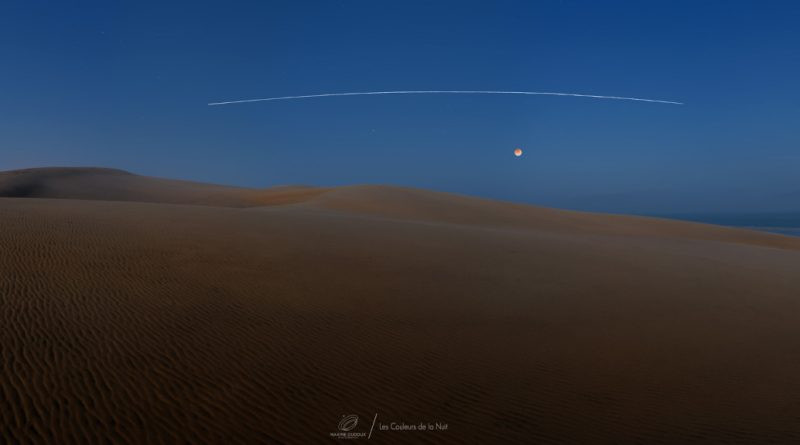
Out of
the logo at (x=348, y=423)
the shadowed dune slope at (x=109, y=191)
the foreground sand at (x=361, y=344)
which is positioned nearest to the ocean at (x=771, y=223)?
the shadowed dune slope at (x=109, y=191)

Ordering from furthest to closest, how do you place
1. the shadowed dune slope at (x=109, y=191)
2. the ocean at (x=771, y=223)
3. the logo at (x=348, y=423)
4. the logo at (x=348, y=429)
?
the ocean at (x=771, y=223)
the shadowed dune slope at (x=109, y=191)
the logo at (x=348, y=423)
the logo at (x=348, y=429)

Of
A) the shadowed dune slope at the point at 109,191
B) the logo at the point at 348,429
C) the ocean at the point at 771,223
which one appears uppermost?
the shadowed dune slope at the point at 109,191

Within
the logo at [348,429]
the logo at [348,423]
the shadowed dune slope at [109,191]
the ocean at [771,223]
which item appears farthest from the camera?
the ocean at [771,223]

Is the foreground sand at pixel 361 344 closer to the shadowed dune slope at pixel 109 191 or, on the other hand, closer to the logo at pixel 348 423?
the logo at pixel 348 423

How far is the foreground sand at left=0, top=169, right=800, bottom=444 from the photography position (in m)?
4.46

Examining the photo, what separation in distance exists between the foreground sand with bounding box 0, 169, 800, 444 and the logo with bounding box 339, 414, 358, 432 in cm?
8

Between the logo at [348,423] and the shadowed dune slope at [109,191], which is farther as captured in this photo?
the shadowed dune slope at [109,191]

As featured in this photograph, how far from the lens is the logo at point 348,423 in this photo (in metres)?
4.43

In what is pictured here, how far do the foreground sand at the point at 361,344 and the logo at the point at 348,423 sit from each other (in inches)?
3.2

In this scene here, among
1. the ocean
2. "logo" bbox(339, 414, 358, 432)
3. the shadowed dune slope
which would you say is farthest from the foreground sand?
the ocean

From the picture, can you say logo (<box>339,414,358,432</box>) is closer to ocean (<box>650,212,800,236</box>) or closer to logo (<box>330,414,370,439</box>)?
logo (<box>330,414,370,439</box>)

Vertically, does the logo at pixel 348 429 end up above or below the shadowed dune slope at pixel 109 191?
below

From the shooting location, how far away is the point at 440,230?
722 inches

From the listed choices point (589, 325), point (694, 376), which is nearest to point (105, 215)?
point (589, 325)
